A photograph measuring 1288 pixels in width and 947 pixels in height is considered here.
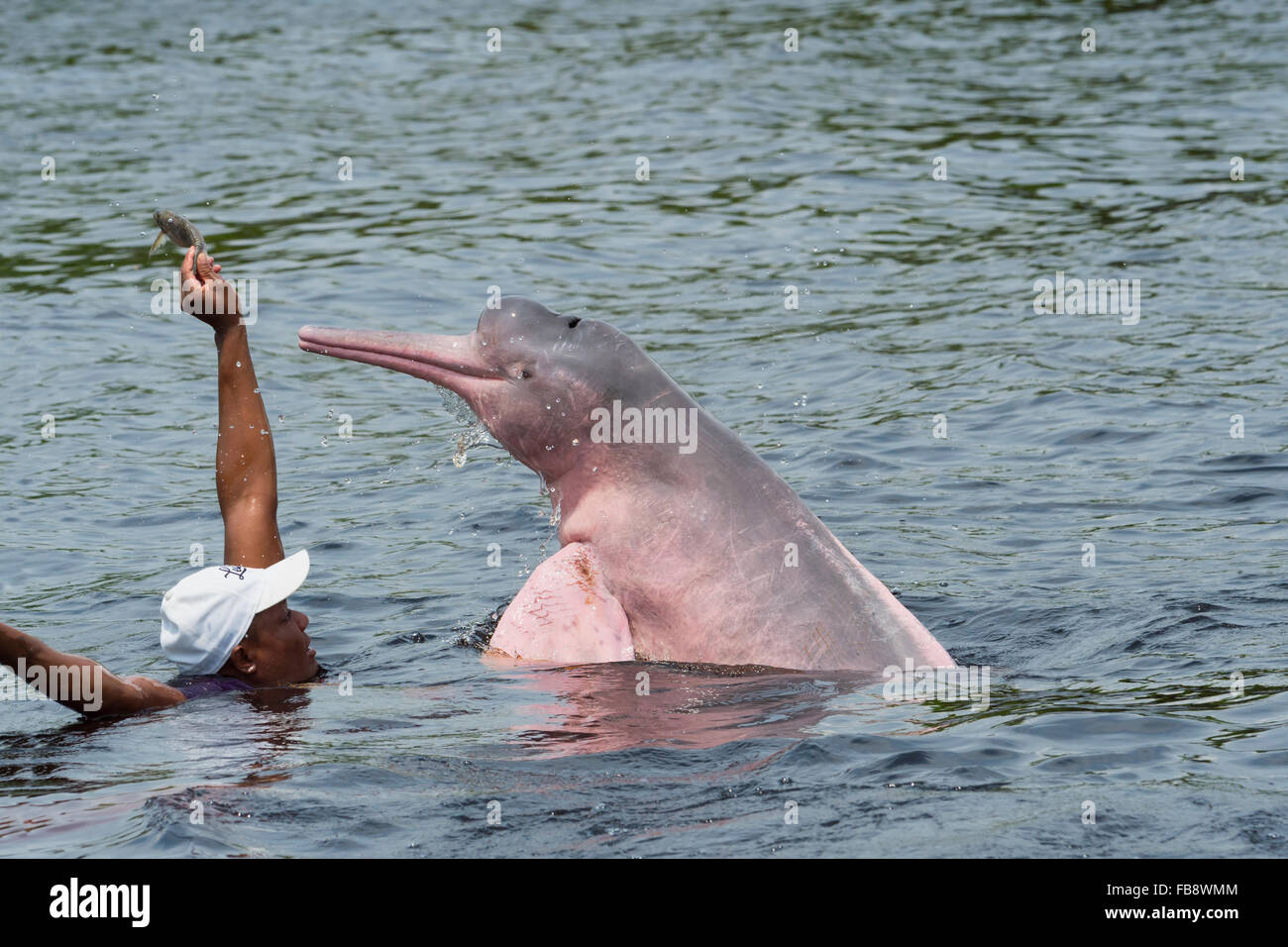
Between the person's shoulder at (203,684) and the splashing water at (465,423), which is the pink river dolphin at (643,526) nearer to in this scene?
the splashing water at (465,423)

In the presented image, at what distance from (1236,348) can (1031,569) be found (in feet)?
16.3

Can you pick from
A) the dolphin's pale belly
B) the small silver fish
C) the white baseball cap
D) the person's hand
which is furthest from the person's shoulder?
the small silver fish

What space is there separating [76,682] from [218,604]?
2.39ft

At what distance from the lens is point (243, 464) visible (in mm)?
8109

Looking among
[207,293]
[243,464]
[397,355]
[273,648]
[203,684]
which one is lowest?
[203,684]

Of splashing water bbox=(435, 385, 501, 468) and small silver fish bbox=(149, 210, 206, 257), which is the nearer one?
small silver fish bbox=(149, 210, 206, 257)

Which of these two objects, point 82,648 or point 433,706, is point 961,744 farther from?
point 82,648

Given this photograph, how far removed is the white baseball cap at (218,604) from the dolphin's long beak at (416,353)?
3.80 ft

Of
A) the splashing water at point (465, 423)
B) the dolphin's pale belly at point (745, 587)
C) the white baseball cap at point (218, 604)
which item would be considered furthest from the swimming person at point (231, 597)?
the dolphin's pale belly at point (745, 587)

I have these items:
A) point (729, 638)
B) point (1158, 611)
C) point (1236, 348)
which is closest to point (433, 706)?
point (729, 638)

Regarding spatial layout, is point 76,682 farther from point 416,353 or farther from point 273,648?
point 416,353

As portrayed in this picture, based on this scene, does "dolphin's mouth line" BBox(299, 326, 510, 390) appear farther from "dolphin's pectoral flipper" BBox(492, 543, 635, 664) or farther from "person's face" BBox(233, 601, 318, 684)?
"person's face" BBox(233, 601, 318, 684)

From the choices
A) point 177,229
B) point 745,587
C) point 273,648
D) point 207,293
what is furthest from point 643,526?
point 177,229

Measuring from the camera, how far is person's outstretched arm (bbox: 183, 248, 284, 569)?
8039mm
